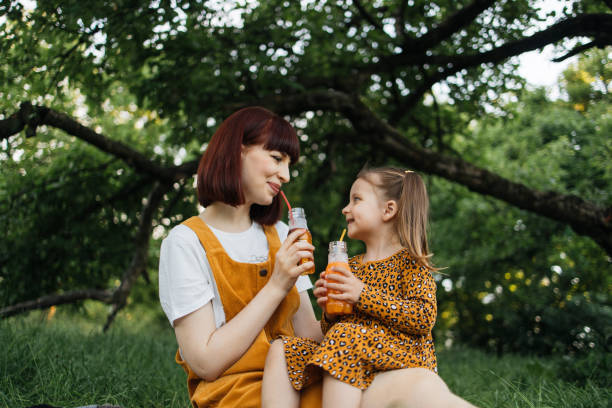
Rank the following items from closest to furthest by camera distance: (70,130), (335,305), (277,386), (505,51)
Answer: (277,386)
(335,305)
(70,130)
(505,51)

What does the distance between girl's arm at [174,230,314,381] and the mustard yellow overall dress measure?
0.20 feet

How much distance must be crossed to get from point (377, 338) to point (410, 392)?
25 cm

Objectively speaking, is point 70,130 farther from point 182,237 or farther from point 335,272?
point 335,272

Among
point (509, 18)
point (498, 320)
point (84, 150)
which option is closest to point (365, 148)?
point (509, 18)

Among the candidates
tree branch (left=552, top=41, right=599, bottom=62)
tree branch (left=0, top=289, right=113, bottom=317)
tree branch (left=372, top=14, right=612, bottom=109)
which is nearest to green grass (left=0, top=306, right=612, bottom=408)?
tree branch (left=0, top=289, right=113, bottom=317)

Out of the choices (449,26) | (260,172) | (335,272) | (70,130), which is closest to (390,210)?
(335,272)

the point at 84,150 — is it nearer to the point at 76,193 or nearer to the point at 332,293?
Result: the point at 76,193

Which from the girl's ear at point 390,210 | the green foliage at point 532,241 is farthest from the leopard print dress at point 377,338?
the green foliage at point 532,241

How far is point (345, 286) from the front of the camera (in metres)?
1.73

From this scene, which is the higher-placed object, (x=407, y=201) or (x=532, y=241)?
(x=407, y=201)

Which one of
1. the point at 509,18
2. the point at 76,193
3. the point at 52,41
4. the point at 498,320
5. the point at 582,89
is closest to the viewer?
the point at 52,41

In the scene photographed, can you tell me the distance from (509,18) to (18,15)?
11.3ft

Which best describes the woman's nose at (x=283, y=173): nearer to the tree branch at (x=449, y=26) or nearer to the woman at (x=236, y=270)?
the woman at (x=236, y=270)

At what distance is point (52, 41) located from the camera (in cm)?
324
